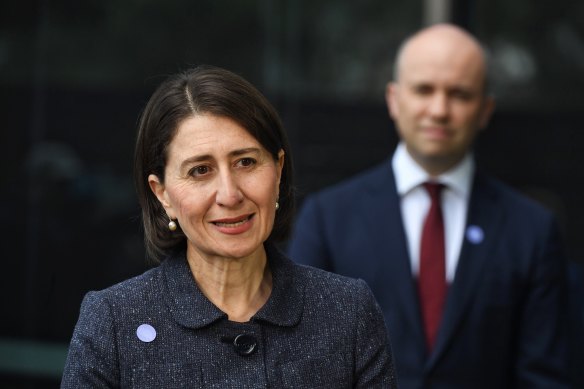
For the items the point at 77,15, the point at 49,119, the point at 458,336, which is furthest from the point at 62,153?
the point at 458,336

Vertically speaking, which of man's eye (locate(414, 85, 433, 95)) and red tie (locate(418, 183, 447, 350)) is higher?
man's eye (locate(414, 85, 433, 95))

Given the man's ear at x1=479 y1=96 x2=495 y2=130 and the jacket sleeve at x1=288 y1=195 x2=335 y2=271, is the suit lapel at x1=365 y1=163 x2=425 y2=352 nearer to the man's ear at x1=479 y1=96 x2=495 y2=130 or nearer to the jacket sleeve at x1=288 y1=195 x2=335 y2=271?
the jacket sleeve at x1=288 y1=195 x2=335 y2=271

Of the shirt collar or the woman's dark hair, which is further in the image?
the shirt collar

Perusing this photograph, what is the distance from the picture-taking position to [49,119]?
688cm

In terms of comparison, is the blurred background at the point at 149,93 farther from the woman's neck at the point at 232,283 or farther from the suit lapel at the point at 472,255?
the woman's neck at the point at 232,283

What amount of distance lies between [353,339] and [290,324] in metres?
0.15

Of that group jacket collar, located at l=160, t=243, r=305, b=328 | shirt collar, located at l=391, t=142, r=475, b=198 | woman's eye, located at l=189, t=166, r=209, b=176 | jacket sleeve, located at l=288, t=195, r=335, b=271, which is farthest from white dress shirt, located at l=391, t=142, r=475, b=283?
woman's eye, located at l=189, t=166, r=209, b=176

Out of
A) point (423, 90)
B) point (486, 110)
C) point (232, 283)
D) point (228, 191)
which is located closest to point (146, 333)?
point (232, 283)

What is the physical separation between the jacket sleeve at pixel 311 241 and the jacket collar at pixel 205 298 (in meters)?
1.16

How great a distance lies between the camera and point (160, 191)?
293 centimetres

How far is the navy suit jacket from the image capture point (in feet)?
13.5

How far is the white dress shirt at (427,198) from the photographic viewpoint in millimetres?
4301

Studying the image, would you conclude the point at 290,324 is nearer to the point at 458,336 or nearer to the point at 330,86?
the point at 458,336

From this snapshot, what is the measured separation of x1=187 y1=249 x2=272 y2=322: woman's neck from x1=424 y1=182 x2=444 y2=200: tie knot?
144 centimetres
